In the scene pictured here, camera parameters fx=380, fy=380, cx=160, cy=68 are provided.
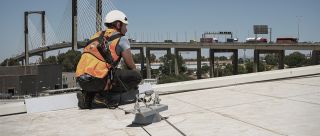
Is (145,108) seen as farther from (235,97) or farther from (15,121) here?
(235,97)

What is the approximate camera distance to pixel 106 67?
4480 mm

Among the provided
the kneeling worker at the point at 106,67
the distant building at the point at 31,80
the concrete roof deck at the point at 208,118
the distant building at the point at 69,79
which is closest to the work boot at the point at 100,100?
the kneeling worker at the point at 106,67

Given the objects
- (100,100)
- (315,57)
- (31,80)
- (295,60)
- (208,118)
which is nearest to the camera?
(208,118)

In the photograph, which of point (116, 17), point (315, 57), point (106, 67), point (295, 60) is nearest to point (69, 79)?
point (315, 57)

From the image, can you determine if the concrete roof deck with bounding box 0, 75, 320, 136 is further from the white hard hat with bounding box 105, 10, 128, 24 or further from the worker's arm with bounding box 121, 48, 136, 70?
the white hard hat with bounding box 105, 10, 128, 24

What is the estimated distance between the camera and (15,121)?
4.14 meters

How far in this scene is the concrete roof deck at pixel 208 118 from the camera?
3.20 meters

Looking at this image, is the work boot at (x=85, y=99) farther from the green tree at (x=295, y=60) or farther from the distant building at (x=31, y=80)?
the green tree at (x=295, y=60)

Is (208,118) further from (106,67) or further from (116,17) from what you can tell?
(116,17)

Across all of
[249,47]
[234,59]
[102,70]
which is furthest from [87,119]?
[234,59]

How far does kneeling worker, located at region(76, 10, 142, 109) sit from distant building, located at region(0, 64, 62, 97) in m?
55.5

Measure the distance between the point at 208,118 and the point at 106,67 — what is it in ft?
4.74

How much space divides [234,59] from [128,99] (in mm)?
68702

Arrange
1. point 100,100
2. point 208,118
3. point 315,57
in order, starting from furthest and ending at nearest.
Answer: point 315,57, point 100,100, point 208,118
